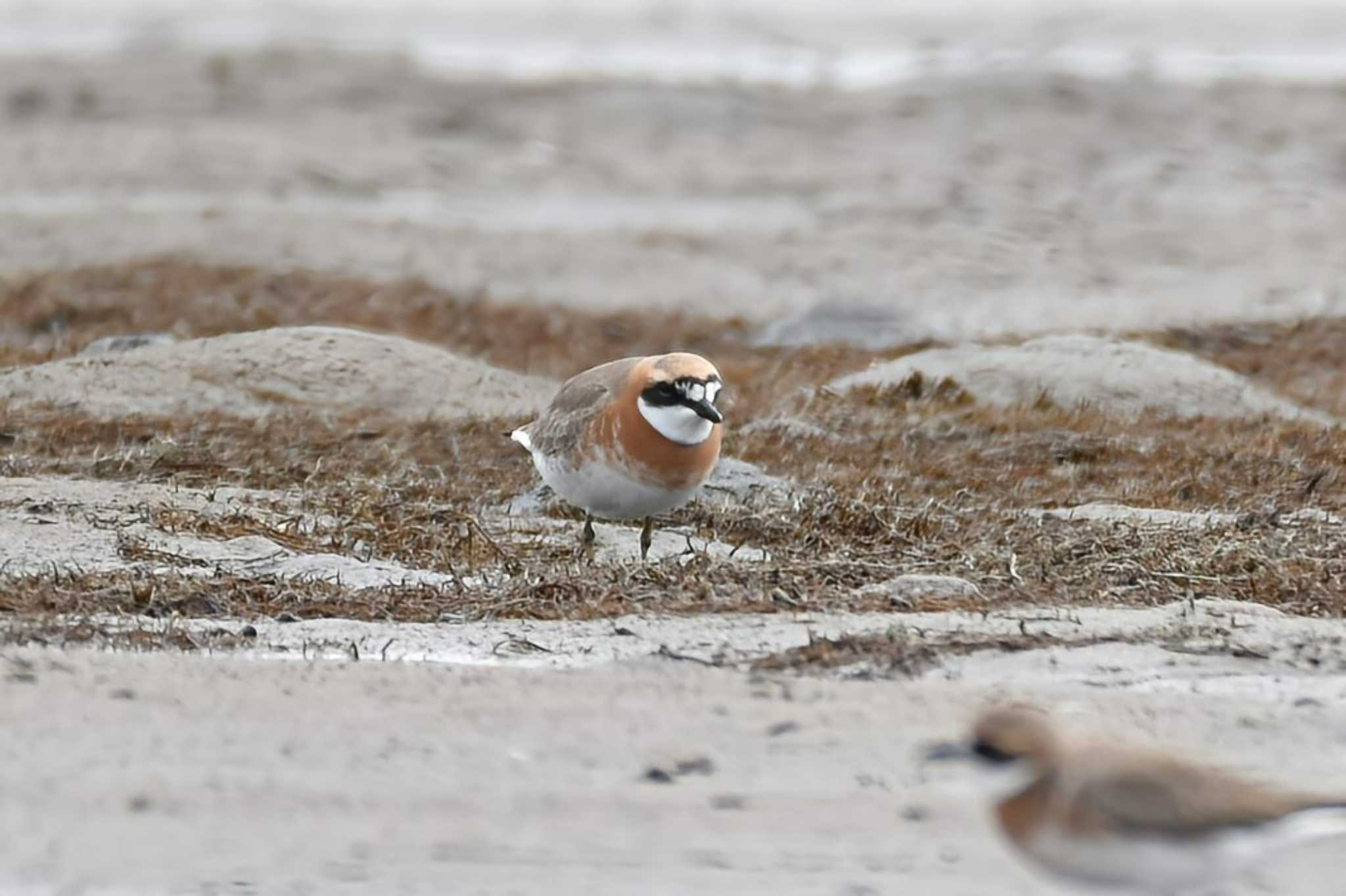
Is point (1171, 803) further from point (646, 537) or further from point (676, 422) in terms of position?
point (646, 537)

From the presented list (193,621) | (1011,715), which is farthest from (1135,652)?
(193,621)

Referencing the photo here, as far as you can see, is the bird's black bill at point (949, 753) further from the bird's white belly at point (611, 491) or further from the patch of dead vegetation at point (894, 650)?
the bird's white belly at point (611, 491)

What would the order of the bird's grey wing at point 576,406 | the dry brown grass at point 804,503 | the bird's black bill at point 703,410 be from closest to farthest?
the dry brown grass at point 804,503
the bird's black bill at point 703,410
the bird's grey wing at point 576,406

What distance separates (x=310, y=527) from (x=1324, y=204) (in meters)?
24.4

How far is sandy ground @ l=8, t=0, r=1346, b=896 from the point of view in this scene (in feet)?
15.8

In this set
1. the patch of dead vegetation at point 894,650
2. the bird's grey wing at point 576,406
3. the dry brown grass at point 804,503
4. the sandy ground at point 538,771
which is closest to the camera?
the sandy ground at point 538,771

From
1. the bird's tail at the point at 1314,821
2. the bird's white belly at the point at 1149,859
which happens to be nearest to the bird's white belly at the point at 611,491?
the bird's white belly at the point at 1149,859

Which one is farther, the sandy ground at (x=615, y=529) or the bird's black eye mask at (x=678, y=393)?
the bird's black eye mask at (x=678, y=393)

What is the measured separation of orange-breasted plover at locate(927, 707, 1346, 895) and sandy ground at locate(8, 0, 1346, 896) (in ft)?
2.03

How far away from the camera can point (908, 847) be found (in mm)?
4789

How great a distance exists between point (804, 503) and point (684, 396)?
127cm

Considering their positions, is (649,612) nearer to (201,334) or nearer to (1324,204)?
(201,334)

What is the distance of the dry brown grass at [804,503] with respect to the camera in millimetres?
7340

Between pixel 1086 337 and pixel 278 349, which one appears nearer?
pixel 278 349
